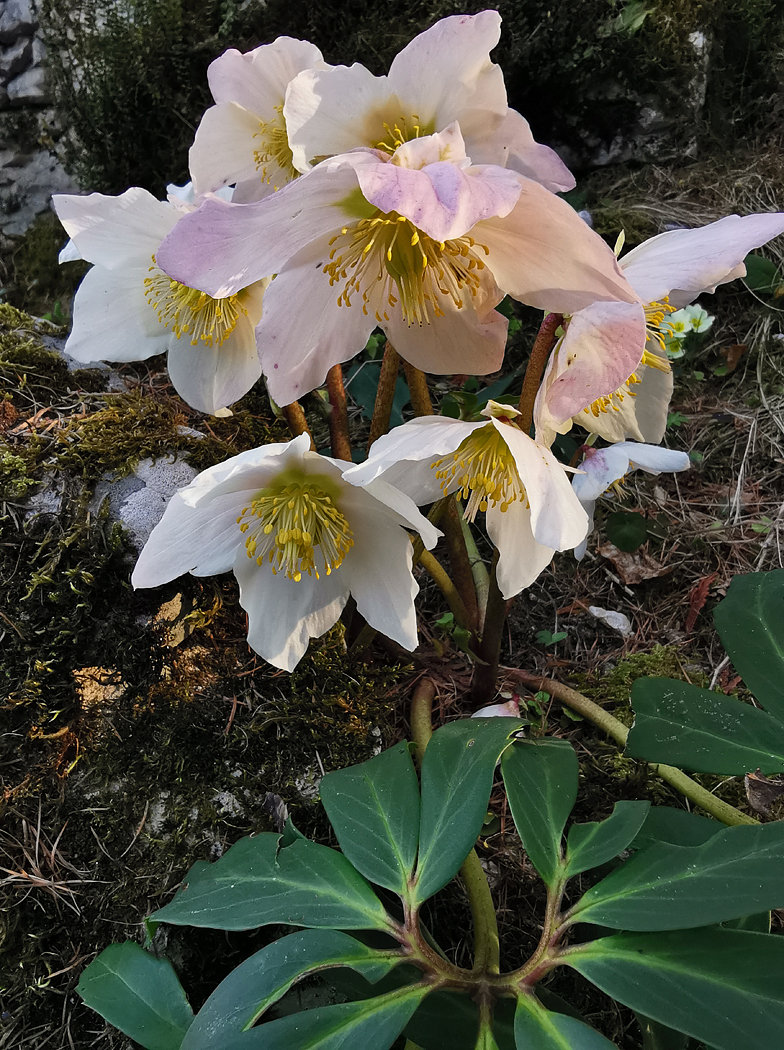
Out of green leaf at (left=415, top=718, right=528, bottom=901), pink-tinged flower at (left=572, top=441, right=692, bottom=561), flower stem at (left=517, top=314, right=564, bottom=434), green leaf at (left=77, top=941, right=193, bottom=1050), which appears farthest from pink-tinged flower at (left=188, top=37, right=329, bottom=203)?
green leaf at (left=77, top=941, right=193, bottom=1050)

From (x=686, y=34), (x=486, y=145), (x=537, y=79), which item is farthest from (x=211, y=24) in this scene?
(x=486, y=145)

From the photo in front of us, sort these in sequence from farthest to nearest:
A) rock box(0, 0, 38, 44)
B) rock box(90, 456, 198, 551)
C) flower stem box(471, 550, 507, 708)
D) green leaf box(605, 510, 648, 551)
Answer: rock box(0, 0, 38, 44), green leaf box(605, 510, 648, 551), rock box(90, 456, 198, 551), flower stem box(471, 550, 507, 708)

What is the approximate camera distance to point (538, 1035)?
1.89ft

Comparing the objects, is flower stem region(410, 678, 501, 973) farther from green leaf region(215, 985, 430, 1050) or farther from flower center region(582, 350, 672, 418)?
flower center region(582, 350, 672, 418)

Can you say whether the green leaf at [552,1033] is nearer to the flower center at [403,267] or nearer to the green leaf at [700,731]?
the green leaf at [700,731]

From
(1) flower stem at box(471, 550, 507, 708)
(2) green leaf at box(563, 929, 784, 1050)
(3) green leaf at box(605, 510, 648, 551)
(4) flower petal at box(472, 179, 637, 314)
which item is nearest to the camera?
(2) green leaf at box(563, 929, 784, 1050)

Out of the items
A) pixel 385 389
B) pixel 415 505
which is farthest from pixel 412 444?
pixel 385 389

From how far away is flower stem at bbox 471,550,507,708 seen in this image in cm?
97

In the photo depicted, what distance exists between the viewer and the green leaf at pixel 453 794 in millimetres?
672

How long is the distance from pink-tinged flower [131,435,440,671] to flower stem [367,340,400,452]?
14 cm

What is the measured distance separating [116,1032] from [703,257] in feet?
3.81

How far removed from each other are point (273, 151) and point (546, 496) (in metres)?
0.65

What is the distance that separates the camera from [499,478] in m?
0.84

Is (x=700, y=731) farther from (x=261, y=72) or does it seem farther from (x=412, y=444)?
(x=261, y=72)
